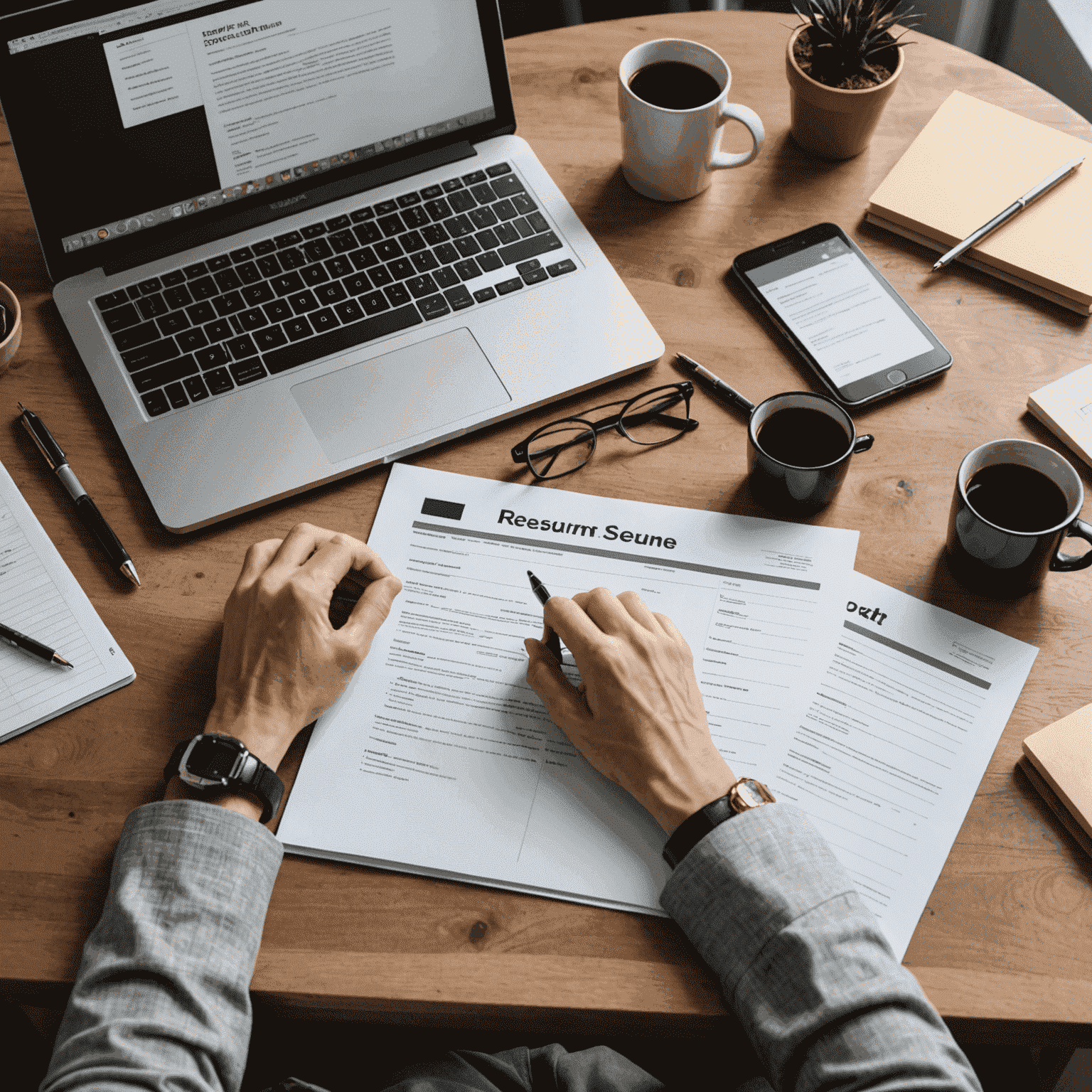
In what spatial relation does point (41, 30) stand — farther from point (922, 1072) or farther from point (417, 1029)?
point (922, 1072)

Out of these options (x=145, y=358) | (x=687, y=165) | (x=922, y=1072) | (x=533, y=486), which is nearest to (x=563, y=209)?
(x=687, y=165)

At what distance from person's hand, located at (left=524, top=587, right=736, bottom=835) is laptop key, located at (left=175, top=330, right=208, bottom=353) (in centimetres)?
48

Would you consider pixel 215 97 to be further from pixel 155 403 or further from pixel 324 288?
pixel 155 403

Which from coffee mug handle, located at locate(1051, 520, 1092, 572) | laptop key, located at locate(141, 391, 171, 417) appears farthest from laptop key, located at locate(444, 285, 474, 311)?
coffee mug handle, located at locate(1051, 520, 1092, 572)

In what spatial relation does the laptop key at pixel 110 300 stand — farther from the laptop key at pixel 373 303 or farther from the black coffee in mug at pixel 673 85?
the black coffee in mug at pixel 673 85

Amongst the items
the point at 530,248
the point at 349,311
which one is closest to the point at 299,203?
the point at 349,311

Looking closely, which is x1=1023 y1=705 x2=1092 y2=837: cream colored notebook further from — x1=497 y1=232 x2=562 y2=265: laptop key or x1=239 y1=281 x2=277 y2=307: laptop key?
x1=239 y1=281 x2=277 y2=307: laptop key

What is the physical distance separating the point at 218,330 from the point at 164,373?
0.24 ft

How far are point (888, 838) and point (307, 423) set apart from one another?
0.67 m

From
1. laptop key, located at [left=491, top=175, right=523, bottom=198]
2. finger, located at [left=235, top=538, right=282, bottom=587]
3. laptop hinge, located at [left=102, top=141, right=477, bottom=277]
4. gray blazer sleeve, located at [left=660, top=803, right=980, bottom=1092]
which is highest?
laptop hinge, located at [left=102, top=141, right=477, bottom=277]

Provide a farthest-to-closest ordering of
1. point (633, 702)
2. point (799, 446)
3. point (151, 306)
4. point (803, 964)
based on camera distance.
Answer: point (151, 306)
point (799, 446)
point (633, 702)
point (803, 964)

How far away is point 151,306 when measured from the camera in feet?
3.39

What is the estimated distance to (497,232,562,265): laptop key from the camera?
1.08 meters

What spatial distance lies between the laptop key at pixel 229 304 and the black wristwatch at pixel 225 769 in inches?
18.4
